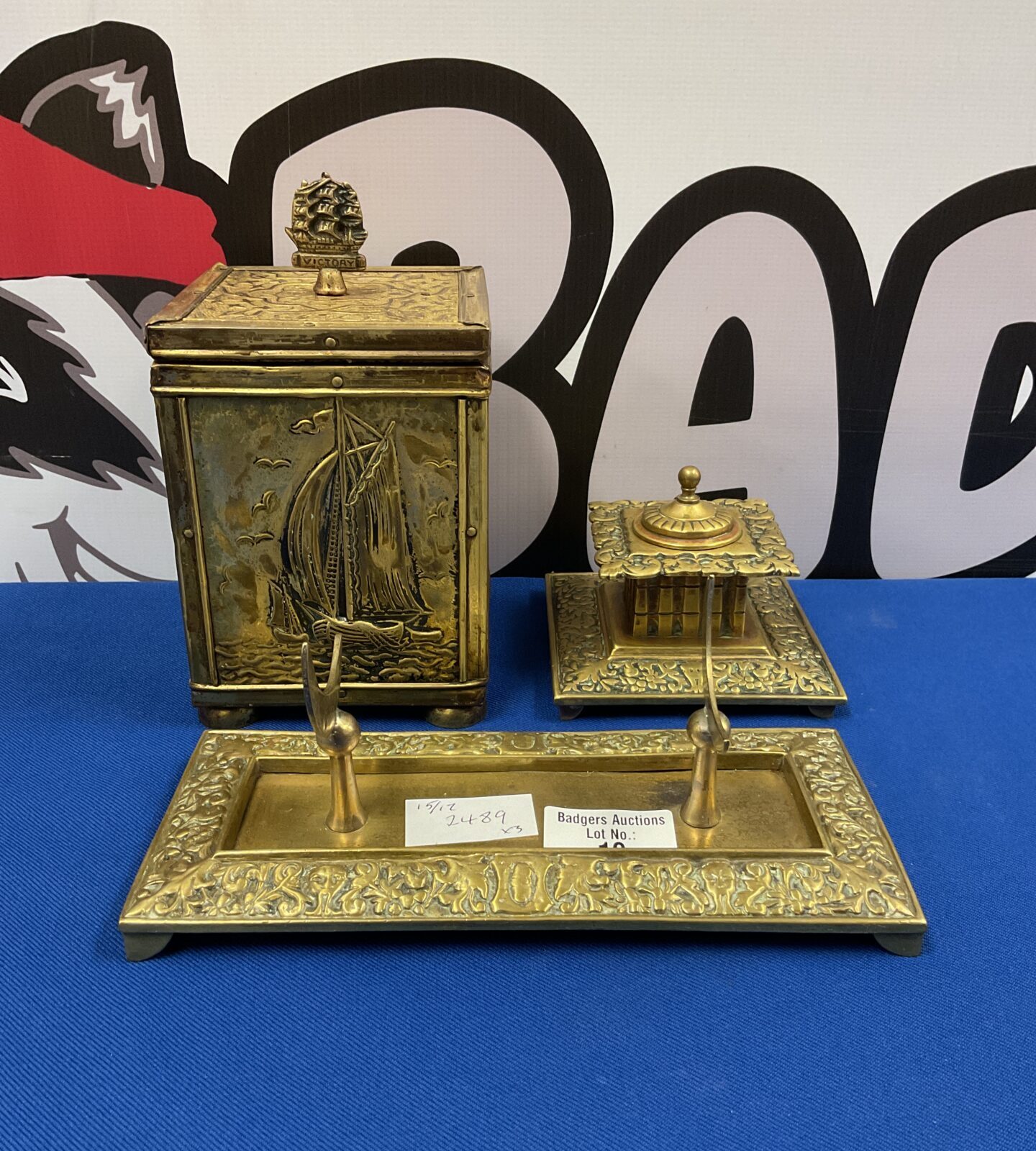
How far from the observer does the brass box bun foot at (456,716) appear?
146 centimetres

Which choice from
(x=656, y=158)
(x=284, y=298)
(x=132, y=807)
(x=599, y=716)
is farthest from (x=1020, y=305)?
(x=132, y=807)

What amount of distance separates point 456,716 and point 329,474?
1.34 ft

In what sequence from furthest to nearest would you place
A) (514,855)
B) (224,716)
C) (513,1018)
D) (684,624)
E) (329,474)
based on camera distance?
(684,624)
(224,716)
(329,474)
(514,855)
(513,1018)

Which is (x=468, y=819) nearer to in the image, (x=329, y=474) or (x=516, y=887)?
(x=516, y=887)

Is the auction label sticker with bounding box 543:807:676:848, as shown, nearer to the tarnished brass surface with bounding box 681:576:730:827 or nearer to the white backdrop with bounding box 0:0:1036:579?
the tarnished brass surface with bounding box 681:576:730:827

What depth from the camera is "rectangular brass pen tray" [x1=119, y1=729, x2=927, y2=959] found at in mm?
1091

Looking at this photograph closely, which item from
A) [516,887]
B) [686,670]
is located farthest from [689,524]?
[516,887]

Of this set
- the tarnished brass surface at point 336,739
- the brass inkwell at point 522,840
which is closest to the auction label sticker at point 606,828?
the brass inkwell at point 522,840

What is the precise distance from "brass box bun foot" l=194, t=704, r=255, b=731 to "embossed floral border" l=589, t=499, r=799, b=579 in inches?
22.4

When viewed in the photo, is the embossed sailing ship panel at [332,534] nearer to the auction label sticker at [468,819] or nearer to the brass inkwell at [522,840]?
the brass inkwell at [522,840]

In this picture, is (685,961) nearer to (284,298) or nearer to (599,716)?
(599,716)

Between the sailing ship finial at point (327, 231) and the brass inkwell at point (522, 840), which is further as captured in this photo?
the sailing ship finial at point (327, 231)

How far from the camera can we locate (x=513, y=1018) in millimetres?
1029

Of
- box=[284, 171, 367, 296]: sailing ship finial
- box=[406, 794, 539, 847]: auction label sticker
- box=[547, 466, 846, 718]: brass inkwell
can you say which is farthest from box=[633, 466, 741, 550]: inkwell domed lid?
box=[284, 171, 367, 296]: sailing ship finial
